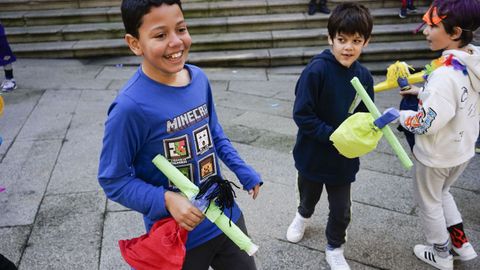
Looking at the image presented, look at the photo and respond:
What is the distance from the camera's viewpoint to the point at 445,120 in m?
2.03

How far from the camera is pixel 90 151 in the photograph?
3746 mm

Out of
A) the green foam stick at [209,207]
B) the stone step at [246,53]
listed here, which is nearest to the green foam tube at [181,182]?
the green foam stick at [209,207]

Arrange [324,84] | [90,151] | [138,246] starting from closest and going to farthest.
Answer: [138,246]
[324,84]
[90,151]

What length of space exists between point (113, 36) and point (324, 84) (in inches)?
231

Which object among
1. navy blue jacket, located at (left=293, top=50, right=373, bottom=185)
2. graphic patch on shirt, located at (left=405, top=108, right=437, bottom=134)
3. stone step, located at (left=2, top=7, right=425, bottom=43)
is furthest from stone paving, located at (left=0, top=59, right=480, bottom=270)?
stone step, located at (left=2, top=7, right=425, bottom=43)

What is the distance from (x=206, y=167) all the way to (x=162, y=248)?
13.8 inches

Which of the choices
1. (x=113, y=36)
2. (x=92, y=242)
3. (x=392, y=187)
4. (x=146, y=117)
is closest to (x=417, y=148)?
(x=392, y=187)

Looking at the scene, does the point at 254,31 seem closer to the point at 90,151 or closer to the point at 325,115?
the point at 90,151

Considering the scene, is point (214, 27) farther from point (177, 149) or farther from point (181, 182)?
Result: point (181, 182)

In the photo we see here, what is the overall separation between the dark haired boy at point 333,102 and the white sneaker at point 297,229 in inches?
12.5

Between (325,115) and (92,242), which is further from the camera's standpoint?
(92,242)

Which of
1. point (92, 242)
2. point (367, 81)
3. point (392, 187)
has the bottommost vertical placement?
point (392, 187)

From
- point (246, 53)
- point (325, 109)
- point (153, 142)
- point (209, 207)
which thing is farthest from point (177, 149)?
point (246, 53)

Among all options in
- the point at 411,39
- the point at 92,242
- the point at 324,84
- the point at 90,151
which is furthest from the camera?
the point at 411,39
